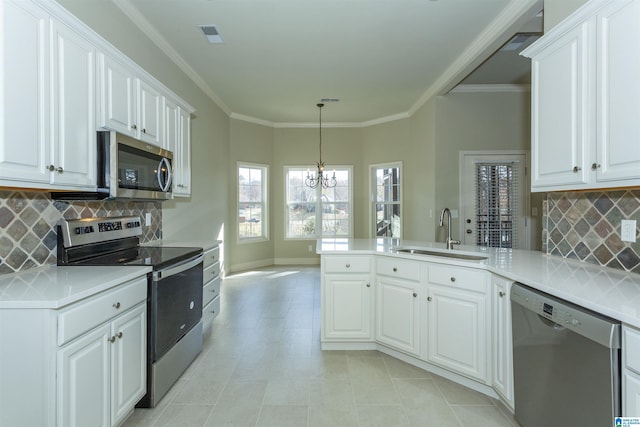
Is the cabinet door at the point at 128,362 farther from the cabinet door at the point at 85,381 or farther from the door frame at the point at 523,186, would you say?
the door frame at the point at 523,186

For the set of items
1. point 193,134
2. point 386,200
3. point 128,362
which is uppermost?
point 193,134

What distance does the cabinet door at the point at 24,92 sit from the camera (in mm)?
1478

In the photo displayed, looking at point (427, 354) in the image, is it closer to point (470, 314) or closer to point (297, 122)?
point (470, 314)

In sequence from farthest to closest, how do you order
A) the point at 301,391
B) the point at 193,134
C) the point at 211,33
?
the point at 193,134, the point at 211,33, the point at 301,391

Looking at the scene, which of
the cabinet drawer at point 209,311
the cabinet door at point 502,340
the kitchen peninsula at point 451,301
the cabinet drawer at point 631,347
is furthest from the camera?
the cabinet drawer at point 209,311

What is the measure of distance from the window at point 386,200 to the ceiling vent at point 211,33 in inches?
157

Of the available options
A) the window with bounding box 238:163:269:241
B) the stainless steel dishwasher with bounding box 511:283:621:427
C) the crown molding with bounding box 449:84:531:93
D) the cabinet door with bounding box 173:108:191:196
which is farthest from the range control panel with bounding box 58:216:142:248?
the crown molding with bounding box 449:84:531:93

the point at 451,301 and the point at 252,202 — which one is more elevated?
the point at 252,202

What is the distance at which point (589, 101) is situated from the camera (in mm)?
1771

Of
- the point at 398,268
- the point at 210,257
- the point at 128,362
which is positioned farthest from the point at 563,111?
the point at 210,257

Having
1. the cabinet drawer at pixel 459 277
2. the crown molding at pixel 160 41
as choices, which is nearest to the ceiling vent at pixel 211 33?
the crown molding at pixel 160 41

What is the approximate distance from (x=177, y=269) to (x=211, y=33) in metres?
2.44

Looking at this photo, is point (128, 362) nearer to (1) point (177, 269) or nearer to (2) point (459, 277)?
(1) point (177, 269)

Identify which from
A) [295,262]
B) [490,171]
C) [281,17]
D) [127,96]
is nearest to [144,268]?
[127,96]
